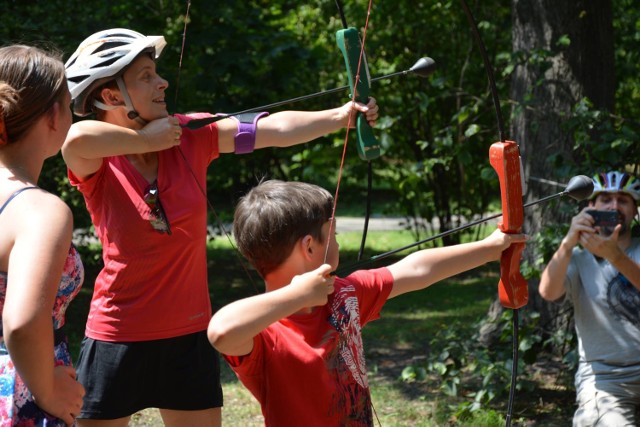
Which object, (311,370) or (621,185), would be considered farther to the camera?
(621,185)

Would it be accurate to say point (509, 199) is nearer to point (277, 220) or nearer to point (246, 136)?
point (277, 220)

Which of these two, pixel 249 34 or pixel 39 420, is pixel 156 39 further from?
pixel 249 34

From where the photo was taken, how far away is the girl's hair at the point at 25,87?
5.97ft

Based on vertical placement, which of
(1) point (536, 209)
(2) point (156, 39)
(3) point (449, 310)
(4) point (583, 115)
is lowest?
(3) point (449, 310)

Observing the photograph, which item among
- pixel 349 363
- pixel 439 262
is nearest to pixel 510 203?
pixel 439 262

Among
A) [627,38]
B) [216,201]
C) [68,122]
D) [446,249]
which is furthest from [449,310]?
[216,201]

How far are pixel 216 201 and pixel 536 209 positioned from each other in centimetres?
1083

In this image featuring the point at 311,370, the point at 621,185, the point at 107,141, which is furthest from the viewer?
the point at 621,185

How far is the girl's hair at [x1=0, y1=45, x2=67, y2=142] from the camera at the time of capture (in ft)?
5.97

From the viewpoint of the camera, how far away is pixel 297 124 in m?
2.73

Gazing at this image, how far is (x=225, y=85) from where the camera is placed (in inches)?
300

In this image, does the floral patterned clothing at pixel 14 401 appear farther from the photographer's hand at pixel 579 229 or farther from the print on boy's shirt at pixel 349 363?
the photographer's hand at pixel 579 229

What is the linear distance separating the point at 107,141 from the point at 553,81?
10.00 feet

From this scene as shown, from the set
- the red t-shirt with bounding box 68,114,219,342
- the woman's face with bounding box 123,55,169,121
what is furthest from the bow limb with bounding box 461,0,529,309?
the woman's face with bounding box 123,55,169,121
